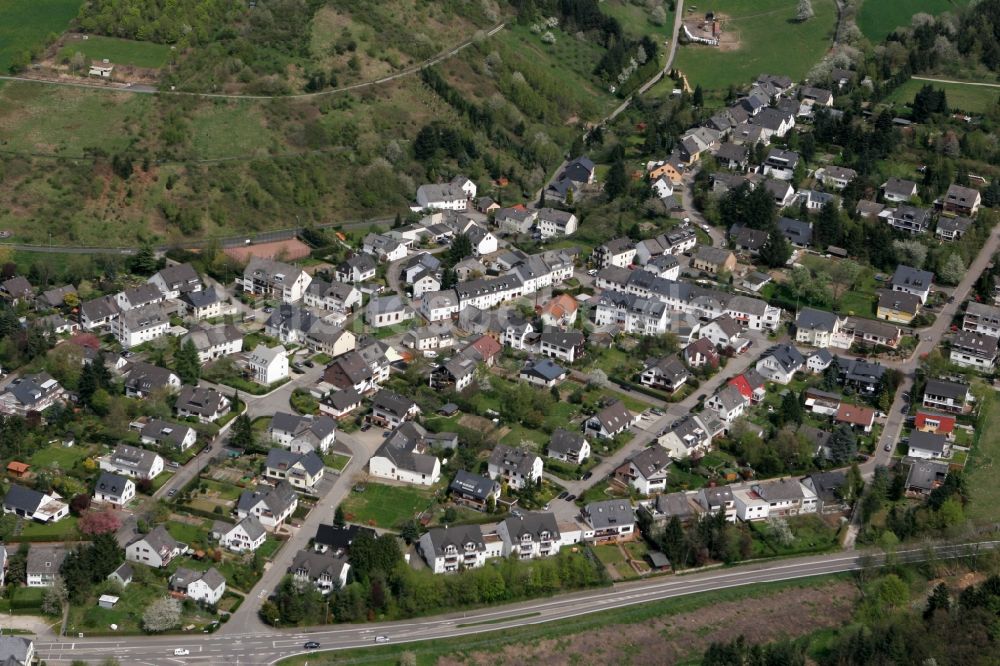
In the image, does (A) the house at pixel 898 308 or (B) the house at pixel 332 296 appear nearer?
(B) the house at pixel 332 296

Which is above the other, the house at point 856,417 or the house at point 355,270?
the house at point 856,417

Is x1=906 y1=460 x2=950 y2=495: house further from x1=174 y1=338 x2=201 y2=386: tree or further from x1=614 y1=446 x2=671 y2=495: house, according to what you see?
x1=174 y1=338 x2=201 y2=386: tree

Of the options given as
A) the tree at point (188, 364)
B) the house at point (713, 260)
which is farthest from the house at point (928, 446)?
the tree at point (188, 364)

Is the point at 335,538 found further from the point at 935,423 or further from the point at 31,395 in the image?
the point at 935,423

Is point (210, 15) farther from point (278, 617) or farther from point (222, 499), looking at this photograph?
point (278, 617)

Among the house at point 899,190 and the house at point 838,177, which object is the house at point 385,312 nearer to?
the house at point 838,177

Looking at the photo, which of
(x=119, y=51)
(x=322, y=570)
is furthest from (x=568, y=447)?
(x=119, y=51)
